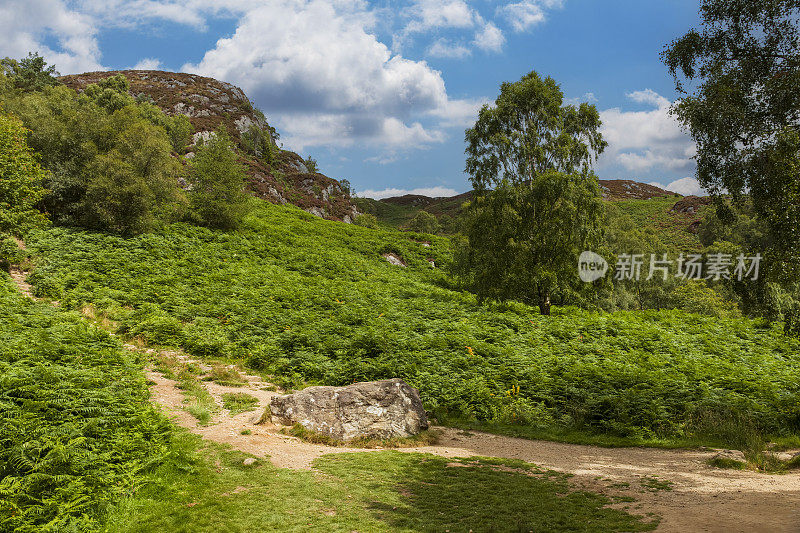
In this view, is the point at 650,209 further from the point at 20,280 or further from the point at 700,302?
the point at 20,280

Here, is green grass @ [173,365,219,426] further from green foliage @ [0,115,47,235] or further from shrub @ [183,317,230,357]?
green foliage @ [0,115,47,235]

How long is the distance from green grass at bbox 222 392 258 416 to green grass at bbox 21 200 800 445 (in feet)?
7.20

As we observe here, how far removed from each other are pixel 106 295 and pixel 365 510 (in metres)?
18.6

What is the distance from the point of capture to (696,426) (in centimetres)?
1233

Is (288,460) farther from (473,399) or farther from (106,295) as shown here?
(106,295)

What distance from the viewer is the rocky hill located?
245ft

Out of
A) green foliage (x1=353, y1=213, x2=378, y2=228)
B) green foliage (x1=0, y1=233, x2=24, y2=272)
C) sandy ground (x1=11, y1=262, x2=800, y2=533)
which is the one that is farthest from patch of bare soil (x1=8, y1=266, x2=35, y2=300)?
green foliage (x1=353, y1=213, x2=378, y2=228)

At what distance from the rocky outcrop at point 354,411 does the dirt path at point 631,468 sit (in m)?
0.64

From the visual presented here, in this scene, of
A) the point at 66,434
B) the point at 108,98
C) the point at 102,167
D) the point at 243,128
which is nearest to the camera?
the point at 66,434

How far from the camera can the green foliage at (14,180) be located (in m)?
21.1

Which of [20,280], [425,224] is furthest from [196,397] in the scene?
[425,224]

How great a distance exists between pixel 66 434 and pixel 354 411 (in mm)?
6556

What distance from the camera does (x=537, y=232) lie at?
24047 millimetres

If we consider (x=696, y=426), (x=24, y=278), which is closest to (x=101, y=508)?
(x=696, y=426)
